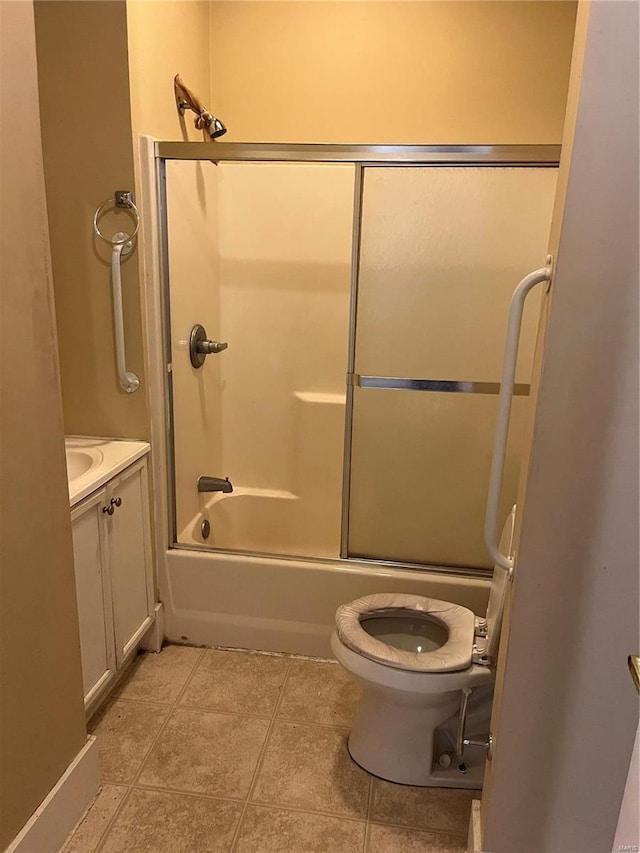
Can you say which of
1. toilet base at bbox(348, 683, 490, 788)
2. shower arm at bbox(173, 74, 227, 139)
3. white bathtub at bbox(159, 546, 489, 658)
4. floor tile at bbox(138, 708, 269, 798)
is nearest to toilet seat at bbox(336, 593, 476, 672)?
toilet base at bbox(348, 683, 490, 788)

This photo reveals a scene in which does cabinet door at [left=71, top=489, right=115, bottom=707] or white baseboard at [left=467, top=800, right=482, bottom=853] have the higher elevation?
cabinet door at [left=71, top=489, right=115, bottom=707]

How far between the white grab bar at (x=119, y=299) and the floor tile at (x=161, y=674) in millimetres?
1008

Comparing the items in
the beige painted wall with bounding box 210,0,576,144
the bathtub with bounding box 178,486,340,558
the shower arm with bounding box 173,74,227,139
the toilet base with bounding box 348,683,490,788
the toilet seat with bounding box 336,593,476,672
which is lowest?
the toilet base with bounding box 348,683,490,788

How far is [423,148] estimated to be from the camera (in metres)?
1.94

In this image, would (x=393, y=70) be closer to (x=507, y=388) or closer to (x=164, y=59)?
(x=164, y=59)

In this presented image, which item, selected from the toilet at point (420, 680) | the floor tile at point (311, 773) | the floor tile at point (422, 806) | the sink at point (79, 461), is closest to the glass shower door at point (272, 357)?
the sink at point (79, 461)

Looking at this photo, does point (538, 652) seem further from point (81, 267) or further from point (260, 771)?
point (81, 267)

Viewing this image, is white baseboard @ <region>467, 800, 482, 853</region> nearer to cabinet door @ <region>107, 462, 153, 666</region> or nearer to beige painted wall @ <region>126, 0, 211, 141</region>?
cabinet door @ <region>107, 462, 153, 666</region>

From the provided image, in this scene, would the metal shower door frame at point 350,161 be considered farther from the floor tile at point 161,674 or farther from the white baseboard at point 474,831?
the white baseboard at point 474,831

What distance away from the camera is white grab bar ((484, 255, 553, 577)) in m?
1.21

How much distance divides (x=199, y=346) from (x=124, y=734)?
1.40 meters

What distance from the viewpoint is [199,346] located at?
2541mm

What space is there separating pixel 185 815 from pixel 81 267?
5.43ft

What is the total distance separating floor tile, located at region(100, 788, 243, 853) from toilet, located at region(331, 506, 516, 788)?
424mm
